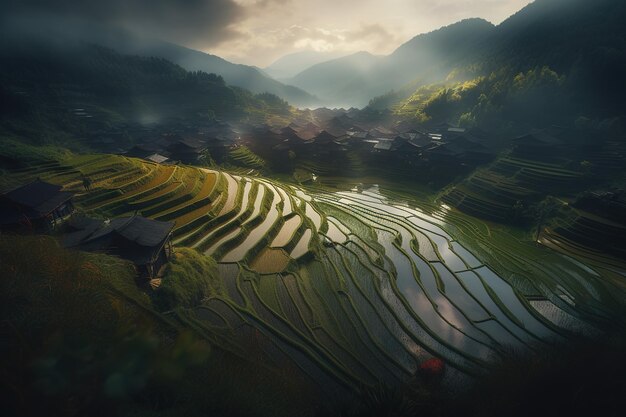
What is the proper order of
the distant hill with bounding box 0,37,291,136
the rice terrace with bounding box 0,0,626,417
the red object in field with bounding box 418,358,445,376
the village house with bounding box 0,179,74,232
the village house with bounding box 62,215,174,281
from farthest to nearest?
1. the distant hill with bounding box 0,37,291,136
2. the village house with bounding box 0,179,74,232
3. the village house with bounding box 62,215,174,281
4. the red object in field with bounding box 418,358,445,376
5. the rice terrace with bounding box 0,0,626,417

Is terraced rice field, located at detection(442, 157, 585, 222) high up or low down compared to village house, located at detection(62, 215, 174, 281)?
up

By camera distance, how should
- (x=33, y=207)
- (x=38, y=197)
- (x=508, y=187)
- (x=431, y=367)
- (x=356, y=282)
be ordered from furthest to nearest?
(x=508, y=187)
(x=356, y=282)
(x=38, y=197)
(x=33, y=207)
(x=431, y=367)

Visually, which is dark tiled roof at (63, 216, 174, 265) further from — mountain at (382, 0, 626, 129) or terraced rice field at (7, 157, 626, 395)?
mountain at (382, 0, 626, 129)

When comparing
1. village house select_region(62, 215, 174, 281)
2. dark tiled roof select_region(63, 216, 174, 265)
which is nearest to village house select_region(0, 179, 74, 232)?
village house select_region(62, 215, 174, 281)

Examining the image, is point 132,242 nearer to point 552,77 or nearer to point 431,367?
point 431,367

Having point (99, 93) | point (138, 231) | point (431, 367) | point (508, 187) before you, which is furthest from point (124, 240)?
point (99, 93)
